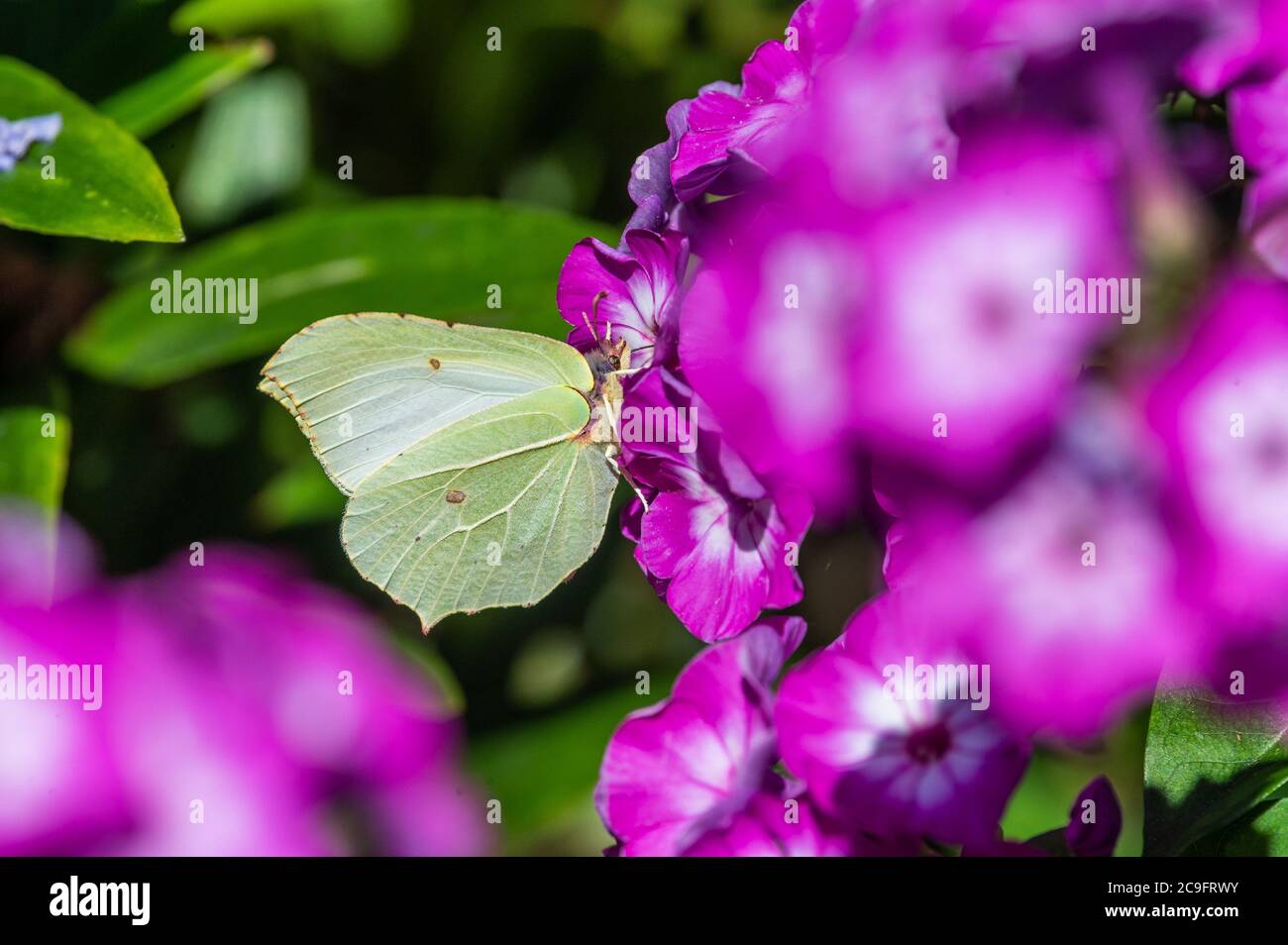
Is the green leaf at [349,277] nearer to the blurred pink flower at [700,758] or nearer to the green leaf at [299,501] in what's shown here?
the green leaf at [299,501]

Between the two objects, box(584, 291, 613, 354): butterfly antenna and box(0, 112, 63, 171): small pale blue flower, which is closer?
box(584, 291, 613, 354): butterfly antenna

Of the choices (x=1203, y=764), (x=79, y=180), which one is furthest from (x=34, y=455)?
(x=1203, y=764)

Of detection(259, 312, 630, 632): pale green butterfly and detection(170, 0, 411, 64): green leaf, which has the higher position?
Answer: detection(170, 0, 411, 64): green leaf

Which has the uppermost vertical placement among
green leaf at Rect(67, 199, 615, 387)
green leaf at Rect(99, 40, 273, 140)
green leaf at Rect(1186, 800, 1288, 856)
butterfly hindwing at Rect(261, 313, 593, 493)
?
green leaf at Rect(99, 40, 273, 140)

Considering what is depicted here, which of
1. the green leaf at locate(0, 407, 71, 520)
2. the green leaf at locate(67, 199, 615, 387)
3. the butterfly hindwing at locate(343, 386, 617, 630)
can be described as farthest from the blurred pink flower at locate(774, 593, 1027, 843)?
the green leaf at locate(0, 407, 71, 520)

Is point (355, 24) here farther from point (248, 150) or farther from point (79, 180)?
point (79, 180)

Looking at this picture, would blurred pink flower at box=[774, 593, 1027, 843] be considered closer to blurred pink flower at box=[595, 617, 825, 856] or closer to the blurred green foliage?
blurred pink flower at box=[595, 617, 825, 856]

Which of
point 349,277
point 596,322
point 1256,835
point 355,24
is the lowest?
point 1256,835

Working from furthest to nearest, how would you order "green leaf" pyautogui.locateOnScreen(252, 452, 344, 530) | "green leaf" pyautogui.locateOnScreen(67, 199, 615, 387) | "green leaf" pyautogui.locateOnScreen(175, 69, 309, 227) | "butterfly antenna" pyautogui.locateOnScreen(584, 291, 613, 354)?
"green leaf" pyautogui.locateOnScreen(175, 69, 309, 227), "green leaf" pyautogui.locateOnScreen(252, 452, 344, 530), "green leaf" pyautogui.locateOnScreen(67, 199, 615, 387), "butterfly antenna" pyautogui.locateOnScreen(584, 291, 613, 354)
